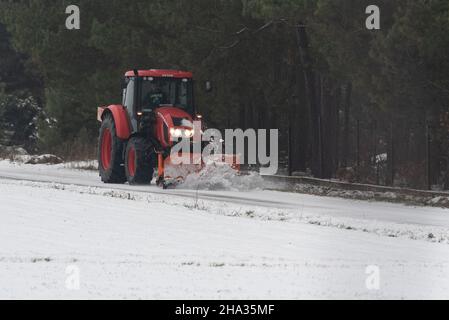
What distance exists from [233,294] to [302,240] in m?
4.87

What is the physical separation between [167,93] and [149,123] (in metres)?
1.07

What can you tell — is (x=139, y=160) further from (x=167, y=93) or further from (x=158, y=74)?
(x=158, y=74)

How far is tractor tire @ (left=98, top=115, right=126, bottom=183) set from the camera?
86.0ft

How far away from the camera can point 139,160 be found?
982 inches

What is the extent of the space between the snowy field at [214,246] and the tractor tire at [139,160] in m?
1.45

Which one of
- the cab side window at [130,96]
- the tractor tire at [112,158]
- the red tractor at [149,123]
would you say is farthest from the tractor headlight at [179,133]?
the tractor tire at [112,158]

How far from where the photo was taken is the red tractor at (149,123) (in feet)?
80.8

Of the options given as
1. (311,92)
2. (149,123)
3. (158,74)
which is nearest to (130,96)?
(158,74)

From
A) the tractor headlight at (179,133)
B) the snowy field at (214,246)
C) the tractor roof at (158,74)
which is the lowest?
the snowy field at (214,246)

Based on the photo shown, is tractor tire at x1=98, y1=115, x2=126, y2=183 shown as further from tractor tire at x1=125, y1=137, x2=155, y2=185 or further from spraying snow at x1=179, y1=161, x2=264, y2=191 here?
spraying snow at x1=179, y1=161, x2=264, y2=191

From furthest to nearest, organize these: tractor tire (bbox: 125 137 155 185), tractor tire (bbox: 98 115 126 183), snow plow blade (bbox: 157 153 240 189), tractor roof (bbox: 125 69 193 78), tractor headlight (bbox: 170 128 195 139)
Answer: tractor tire (bbox: 98 115 126 183) → tractor roof (bbox: 125 69 193 78) → tractor tire (bbox: 125 137 155 185) → tractor headlight (bbox: 170 128 195 139) → snow plow blade (bbox: 157 153 240 189)

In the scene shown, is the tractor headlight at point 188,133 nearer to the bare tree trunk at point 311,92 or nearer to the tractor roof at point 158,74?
the tractor roof at point 158,74

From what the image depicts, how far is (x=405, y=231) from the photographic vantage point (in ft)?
53.8

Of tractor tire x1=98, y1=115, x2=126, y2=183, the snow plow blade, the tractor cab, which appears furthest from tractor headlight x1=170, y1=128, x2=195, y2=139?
tractor tire x1=98, y1=115, x2=126, y2=183
